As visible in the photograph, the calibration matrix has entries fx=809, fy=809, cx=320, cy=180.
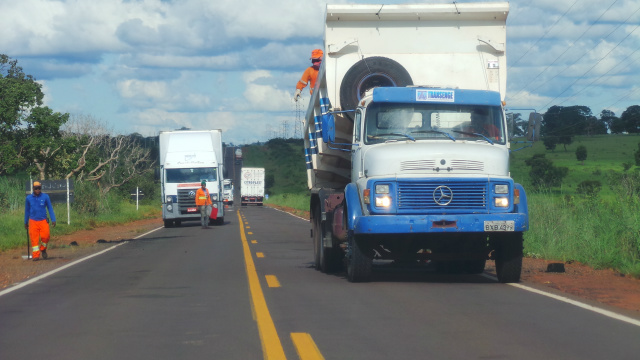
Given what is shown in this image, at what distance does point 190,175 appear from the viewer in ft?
113

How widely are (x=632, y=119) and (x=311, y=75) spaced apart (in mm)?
61090

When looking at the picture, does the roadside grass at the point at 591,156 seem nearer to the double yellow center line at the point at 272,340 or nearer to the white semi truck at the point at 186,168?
the white semi truck at the point at 186,168

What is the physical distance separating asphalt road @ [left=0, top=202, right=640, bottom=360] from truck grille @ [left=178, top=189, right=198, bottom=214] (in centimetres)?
2007

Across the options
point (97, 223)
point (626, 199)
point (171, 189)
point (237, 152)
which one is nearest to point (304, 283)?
point (626, 199)

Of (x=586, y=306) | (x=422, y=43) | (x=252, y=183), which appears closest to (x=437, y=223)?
(x=586, y=306)

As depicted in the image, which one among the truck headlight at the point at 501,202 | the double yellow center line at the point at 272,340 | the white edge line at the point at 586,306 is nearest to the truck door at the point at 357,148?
the truck headlight at the point at 501,202

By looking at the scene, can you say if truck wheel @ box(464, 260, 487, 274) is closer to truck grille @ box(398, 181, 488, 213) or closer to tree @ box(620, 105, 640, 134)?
truck grille @ box(398, 181, 488, 213)

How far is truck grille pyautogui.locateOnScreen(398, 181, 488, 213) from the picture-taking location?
36.5ft

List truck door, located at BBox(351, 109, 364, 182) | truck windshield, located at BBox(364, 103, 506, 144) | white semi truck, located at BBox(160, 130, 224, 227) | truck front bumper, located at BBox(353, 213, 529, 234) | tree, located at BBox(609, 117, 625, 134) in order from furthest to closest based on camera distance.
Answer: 1. tree, located at BBox(609, 117, 625, 134)
2. white semi truck, located at BBox(160, 130, 224, 227)
3. truck door, located at BBox(351, 109, 364, 182)
4. truck windshield, located at BBox(364, 103, 506, 144)
5. truck front bumper, located at BBox(353, 213, 529, 234)

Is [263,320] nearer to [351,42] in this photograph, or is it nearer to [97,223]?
[351,42]

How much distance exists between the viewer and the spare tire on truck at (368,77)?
1302 cm

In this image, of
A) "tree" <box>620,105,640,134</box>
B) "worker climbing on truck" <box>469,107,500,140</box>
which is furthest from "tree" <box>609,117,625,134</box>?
"worker climbing on truck" <box>469,107,500,140</box>

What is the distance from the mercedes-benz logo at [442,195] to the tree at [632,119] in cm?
6244

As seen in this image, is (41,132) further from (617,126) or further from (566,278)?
(617,126)
